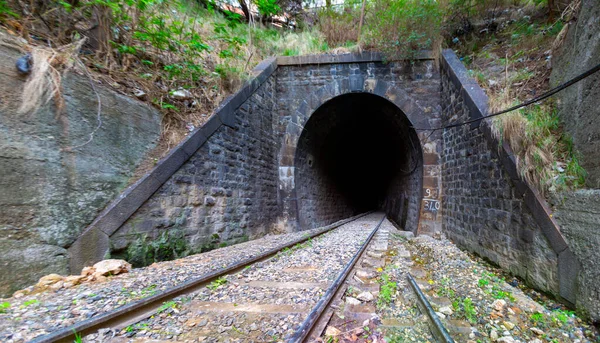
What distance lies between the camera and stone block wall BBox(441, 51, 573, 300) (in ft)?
9.91

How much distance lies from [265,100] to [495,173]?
5.65m

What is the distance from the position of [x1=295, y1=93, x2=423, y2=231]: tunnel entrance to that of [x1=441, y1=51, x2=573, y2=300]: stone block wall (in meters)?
1.24

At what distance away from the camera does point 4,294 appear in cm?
235

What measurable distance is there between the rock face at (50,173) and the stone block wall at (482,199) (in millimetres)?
5552

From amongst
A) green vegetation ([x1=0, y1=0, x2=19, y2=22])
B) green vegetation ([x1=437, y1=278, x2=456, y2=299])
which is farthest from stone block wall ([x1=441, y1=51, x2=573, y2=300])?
green vegetation ([x1=0, y1=0, x2=19, y2=22])

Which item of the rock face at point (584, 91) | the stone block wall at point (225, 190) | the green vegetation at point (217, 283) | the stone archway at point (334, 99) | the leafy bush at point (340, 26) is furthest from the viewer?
the leafy bush at point (340, 26)

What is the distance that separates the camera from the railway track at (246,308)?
1.85 meters

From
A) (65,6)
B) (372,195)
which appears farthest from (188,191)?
(372,195)

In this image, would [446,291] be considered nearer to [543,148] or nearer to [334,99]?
[543,148]

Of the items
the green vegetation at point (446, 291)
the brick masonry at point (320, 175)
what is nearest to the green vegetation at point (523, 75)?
the brick masonry at point (320, 175)

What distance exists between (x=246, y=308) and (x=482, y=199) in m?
4.37

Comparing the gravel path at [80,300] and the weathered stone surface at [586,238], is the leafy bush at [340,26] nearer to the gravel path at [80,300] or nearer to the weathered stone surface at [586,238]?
the weathered stone surface at [586,238]

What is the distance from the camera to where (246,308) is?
2.32 metres

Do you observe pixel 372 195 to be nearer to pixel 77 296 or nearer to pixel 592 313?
pixel 592 313
